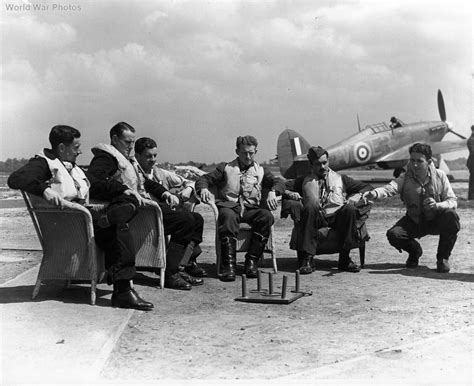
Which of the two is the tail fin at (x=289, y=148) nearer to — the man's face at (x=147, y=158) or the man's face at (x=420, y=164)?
the man's face at (x=420, y=164)

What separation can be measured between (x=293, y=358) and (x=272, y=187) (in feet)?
10.2

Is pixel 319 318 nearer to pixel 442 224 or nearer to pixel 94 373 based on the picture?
pixel 94 373

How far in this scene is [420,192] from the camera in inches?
255

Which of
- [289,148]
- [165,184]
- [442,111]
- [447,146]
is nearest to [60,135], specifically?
[165,184]

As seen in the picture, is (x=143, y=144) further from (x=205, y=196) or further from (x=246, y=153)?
(x=246, y=153)

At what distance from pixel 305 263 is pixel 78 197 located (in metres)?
2.51

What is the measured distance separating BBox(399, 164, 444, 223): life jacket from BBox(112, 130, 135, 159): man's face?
120 inches

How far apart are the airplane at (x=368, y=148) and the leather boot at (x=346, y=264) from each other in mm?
16058

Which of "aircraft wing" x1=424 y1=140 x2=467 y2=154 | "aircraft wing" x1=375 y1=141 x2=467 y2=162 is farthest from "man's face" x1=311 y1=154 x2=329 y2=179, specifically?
"aircraft wing" x1=424 y1=140 x2=467 y2=154

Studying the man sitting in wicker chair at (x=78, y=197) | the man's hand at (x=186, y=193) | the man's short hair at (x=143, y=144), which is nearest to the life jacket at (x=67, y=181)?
the man sitting in wicker chair at (x=78, y=197)

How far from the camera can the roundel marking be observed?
23422mm

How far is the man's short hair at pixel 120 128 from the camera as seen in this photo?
5305 millimetres

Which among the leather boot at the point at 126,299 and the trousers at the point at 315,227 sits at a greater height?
the trousers at the point at 315,227

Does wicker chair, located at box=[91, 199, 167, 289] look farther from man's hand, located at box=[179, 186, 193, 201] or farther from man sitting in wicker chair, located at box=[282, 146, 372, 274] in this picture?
man sitting in wicker chair, located at box=[282, 146, 372, 274]
